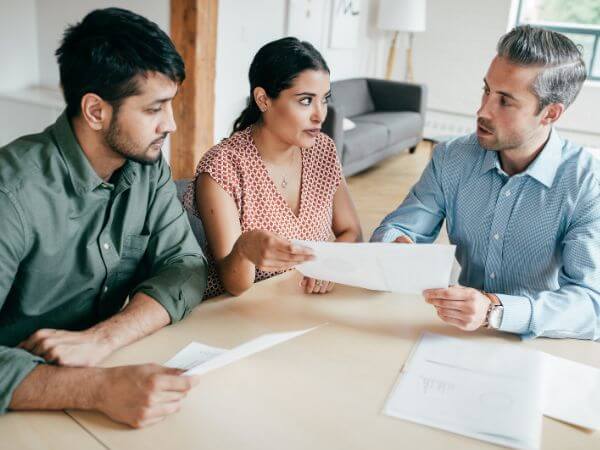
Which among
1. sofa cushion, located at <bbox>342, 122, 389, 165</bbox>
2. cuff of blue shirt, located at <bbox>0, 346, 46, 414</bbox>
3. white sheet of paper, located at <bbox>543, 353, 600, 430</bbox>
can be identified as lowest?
sofa cushion, located at <bbox>342, 122, 389, 165</bbox>

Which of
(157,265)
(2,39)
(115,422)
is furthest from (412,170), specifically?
(115,422)

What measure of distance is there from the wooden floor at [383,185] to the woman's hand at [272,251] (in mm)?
2603

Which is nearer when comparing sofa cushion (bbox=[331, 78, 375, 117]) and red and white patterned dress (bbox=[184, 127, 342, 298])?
red and white patterned dress (bbox=[184, 127, 342, 298])

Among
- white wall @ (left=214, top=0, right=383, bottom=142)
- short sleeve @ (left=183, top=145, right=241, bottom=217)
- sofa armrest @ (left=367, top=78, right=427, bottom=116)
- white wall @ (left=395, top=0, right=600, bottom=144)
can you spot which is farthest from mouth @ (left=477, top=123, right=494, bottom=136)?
white wall @ (left=395, top=0, right=600, bottom=144)

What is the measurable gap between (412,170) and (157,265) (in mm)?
4676

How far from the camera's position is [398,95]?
20.8 feet

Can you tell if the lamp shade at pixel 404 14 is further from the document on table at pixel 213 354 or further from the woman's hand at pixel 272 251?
the document on table at pixel 213 354

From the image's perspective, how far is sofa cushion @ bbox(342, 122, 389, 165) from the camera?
4963mm

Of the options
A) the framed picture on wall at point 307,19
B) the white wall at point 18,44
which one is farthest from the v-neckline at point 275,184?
the framed picture on wall at point 307,19

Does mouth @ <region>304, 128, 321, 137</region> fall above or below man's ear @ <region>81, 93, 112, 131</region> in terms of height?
below

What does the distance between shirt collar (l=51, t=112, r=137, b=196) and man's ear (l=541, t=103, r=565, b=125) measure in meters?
1.10

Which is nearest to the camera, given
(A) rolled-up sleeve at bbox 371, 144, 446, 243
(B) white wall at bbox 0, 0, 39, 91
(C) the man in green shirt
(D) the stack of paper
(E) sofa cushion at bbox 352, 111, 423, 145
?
(D) the stack of paper

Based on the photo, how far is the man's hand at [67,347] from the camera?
41.1 inches

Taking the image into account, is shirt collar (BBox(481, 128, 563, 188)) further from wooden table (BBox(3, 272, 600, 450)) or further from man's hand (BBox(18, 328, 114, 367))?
man's hand (BBox(18, 328, 114, 367))
